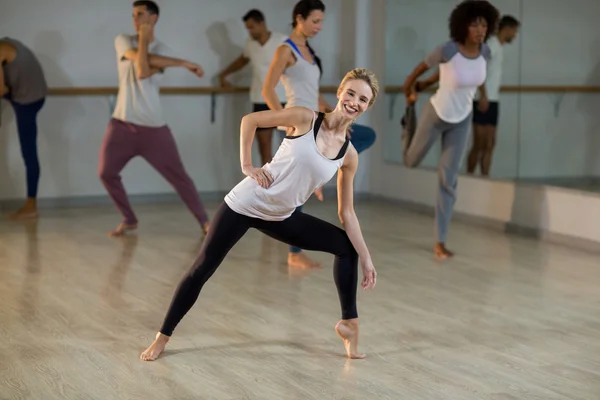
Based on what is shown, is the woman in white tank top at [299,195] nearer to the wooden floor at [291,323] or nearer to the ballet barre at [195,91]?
the wooden floor at [291,323]

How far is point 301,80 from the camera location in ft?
18.8

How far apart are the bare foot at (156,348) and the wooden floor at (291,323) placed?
39 millimetres

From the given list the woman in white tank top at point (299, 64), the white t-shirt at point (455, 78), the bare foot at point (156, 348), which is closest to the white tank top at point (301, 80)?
the woman in white tank top at point (299, 64)

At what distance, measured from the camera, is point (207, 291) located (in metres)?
5.39

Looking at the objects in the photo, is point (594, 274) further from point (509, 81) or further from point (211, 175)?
point (211, 175)

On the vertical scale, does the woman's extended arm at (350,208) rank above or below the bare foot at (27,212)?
above

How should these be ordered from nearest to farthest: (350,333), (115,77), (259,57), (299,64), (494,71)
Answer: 1. (350,333)
2. (299,64)
3. (494,71)
4. (259,57)
5. (115,77)

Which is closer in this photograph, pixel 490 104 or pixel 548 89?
pixel 548 89

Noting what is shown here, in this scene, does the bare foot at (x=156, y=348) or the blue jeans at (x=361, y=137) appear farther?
the blue jeans at (x=361, y=137)

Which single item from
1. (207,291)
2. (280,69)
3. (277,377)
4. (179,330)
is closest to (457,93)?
(280,69)

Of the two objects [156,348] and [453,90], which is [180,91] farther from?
[156,348]

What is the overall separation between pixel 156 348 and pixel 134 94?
3.06 m

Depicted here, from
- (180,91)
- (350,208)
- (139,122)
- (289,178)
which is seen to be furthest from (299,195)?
(180,91)

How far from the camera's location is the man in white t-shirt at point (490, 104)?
723 centimetres
